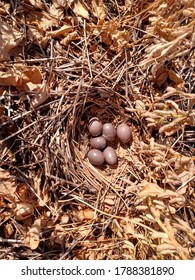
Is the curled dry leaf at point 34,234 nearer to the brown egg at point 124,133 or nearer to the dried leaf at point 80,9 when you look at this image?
the brown egg at point 124,133

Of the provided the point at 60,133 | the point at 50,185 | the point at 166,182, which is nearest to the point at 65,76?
the point at 60,133

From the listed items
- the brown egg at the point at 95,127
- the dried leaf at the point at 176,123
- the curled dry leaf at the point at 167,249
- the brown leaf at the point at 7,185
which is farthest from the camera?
the brown egg at the point at 95,127

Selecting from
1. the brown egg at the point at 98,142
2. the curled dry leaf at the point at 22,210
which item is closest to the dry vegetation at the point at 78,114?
the curled dry leaf at the point at 22,210

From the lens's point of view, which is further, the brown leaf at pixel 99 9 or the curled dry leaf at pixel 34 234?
the brown leaf at pixel 99 9

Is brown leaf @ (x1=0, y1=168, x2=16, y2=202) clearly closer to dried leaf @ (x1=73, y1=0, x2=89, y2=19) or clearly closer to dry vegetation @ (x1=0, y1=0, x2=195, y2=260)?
dry vegetation @ (x1=0, y1=0, x2=195, y2=260)

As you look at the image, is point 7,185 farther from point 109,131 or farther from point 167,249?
point 167,249

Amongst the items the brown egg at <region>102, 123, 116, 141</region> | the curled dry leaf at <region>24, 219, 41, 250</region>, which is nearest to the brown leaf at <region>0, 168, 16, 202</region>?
the curled dry leaf at <region>24, 219, 41, 250</region>
